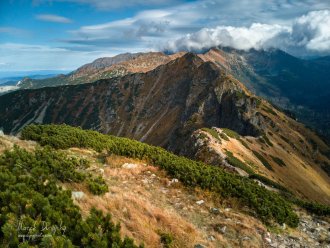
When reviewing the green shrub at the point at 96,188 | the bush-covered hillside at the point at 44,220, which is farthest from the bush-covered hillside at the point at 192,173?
the bush-covered hillside at the point at 44,220

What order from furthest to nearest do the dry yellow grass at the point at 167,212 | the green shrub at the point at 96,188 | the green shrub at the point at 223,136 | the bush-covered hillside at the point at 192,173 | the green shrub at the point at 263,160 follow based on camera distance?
1. the green shrub at the point at 263,160
2. the green shrub at the point at 223,136
3. the bush-covered hillside at the point at 192,173
4. the green shrub at the point at 96,188
5. the dry yellow grass at the point at 167,212

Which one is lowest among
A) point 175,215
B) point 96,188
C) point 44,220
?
point 175,215

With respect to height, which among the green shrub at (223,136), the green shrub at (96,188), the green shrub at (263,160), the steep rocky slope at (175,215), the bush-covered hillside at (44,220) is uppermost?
the bush-covered hillside at (44,220)

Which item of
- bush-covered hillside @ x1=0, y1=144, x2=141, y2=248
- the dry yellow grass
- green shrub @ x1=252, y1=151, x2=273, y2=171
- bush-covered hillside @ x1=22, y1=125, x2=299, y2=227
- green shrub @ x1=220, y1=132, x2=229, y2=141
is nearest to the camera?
bush-covered hillside @ x1=0, y1=144, x2=141, y2=248

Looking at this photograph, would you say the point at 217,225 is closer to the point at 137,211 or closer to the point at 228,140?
the point at 137,211

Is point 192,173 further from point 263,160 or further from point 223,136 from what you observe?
point 263,160

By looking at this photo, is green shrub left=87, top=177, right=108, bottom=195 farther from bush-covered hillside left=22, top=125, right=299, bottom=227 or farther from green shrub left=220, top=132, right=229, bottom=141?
green shrub left=220, top=132, right=229, bottom=141

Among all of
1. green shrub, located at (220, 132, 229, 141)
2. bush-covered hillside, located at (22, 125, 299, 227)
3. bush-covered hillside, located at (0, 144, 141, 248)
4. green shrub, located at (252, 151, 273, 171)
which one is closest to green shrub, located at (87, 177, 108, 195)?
bush-covered hillside, located at (0, 144, 141, 248)

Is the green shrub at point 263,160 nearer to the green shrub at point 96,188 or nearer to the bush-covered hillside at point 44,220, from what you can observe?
the green shrub at point 96,188

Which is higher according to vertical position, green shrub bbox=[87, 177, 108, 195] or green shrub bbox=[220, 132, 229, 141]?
green shrub bbox=[87, 177, 108, 195]

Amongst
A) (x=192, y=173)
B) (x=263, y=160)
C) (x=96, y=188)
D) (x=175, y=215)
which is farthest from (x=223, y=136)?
(x=96, y=188)
